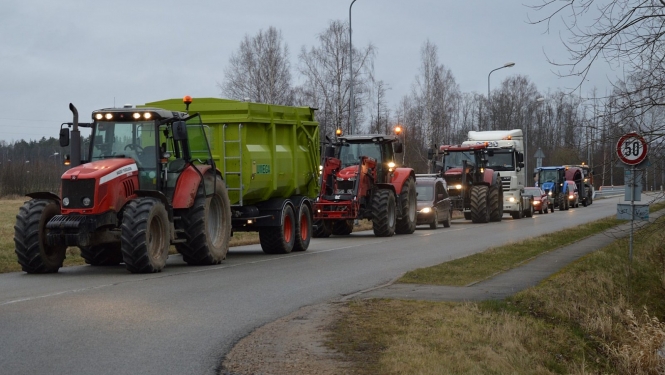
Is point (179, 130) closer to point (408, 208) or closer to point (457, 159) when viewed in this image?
point (408, 208)

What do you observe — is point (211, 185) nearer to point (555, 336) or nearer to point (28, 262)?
point (28, 262)

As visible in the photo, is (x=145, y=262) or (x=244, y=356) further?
(x=145, y=262)

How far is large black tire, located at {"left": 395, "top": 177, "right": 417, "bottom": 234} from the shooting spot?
29484 mm

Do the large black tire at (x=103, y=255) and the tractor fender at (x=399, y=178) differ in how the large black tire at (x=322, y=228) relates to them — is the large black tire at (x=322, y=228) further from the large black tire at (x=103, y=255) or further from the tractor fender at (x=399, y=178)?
the large black tire at (x=103, y=255)

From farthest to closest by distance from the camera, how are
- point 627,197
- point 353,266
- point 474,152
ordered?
1. point 474,152
2. point 627,197
3. point 353,266

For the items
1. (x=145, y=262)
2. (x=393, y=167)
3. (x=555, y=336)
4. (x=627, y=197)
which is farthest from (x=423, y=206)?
(x=555, y=336)

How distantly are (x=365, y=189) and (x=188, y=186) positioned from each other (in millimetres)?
11156

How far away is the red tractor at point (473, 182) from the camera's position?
37125 mm

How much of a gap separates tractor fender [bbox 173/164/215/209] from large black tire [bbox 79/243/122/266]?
147cm

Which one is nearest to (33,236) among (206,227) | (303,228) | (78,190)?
(78,190)

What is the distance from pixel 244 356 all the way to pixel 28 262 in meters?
7.95

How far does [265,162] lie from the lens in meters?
19.9

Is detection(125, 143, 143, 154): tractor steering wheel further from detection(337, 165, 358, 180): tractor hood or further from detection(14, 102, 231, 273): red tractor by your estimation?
detection(337, 165, 358, 180): tractor hood

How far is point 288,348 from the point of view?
889cm
